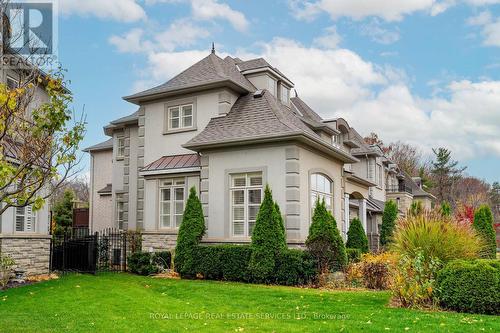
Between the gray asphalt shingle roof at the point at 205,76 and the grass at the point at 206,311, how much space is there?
7.65 m

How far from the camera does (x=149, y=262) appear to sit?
16016mm

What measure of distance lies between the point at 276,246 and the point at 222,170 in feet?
11.1

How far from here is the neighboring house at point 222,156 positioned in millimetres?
15344

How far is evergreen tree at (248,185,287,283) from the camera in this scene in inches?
546

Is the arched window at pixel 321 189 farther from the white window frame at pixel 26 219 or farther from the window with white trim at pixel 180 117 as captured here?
the white window frame at pixel 26 219

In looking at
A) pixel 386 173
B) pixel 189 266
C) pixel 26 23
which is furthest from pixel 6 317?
pixel 386 173

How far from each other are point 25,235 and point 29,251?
0.49m

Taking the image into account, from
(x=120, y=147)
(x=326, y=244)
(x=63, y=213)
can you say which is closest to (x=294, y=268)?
(x=326, y=244)

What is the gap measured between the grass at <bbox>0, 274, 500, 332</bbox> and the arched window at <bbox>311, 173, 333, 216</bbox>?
4399 millimetres

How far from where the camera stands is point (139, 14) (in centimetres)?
1404

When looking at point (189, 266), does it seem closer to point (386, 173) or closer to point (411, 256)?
point (411, 256)

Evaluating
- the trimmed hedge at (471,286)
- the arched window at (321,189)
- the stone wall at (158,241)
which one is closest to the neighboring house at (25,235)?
the stone wall at (158,241)

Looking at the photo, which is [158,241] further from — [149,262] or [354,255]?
[354,255]

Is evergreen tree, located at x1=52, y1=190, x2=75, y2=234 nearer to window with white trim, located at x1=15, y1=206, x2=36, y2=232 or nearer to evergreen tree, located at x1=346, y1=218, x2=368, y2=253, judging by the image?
window with white trim, located at x1=15, y1=206, x2=36, y2=232
